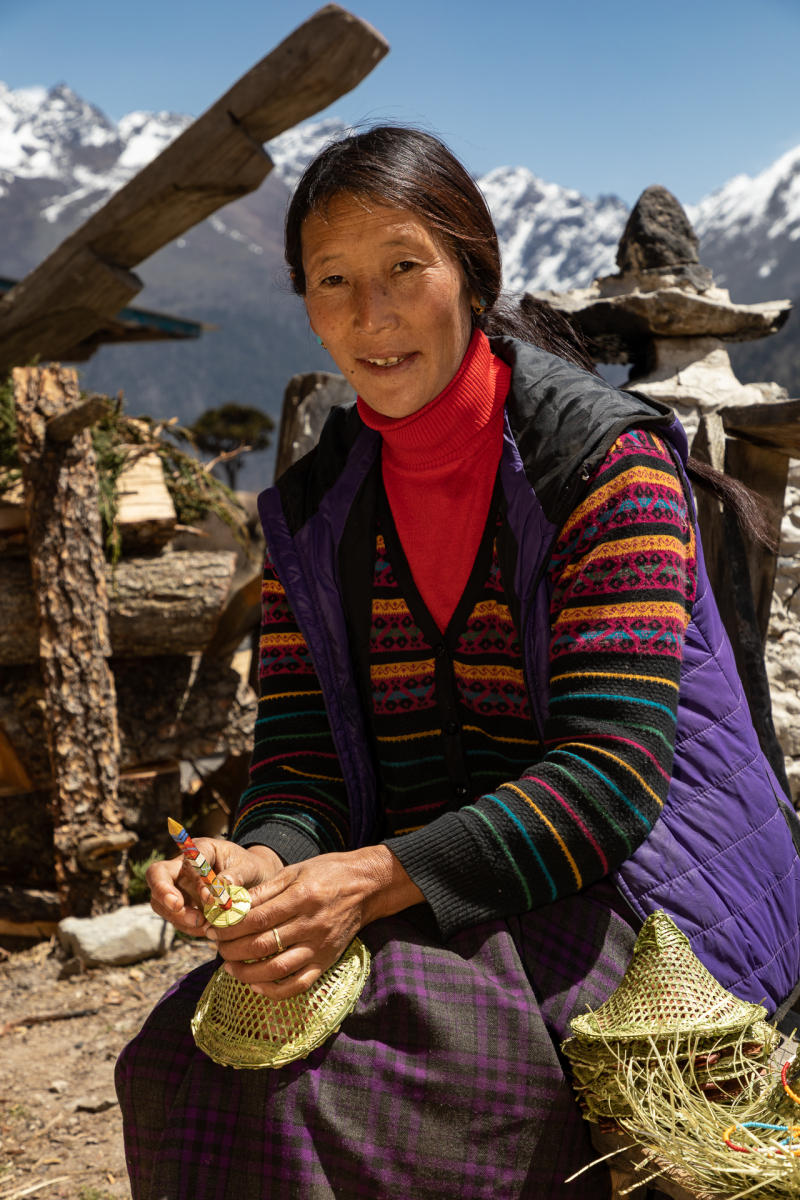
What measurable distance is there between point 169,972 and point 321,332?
2.78 meters

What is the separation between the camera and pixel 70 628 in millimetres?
4113

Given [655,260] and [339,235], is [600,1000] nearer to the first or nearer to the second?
[339,235]

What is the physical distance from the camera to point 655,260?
332cm

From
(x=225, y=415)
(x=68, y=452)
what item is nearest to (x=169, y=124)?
(x=225, y=415)

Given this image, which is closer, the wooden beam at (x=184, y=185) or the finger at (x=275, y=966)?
the finger at (x=275, y=966)

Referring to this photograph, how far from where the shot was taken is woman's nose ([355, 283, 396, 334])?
5.65 ft

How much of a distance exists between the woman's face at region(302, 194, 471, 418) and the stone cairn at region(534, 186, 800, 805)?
1199 mm

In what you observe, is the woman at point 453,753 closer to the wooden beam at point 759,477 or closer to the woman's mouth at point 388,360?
the woman's mouth at point 388,360

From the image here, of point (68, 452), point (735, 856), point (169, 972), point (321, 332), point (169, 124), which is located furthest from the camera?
point (169, 124)

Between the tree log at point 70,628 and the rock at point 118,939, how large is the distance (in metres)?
0.25

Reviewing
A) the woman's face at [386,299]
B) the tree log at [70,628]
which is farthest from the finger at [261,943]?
the tree log at [70,628]

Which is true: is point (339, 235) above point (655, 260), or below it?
below

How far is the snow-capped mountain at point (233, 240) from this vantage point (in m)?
66.9

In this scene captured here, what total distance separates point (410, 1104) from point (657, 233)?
287 centimetres
